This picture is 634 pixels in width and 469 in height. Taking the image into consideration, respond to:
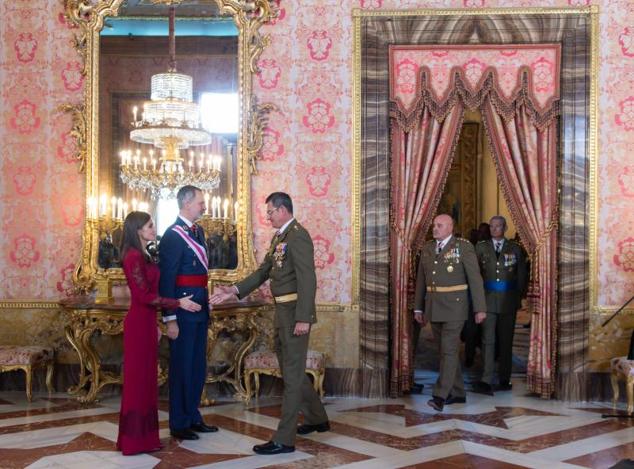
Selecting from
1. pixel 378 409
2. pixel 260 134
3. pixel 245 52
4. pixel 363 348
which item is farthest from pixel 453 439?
pixel 245 52

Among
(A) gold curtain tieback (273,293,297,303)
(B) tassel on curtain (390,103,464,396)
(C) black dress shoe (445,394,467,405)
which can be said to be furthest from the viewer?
(B) tassel on curtain (390,103,464,396)

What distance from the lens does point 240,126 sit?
7004 millimetres

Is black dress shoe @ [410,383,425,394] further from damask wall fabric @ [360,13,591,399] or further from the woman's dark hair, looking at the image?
the woman's dark hair

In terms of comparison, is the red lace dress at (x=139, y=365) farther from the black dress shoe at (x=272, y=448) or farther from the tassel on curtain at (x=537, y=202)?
the tassel on curtain at (x=537, y=202)

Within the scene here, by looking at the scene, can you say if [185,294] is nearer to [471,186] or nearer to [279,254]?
[279,254]

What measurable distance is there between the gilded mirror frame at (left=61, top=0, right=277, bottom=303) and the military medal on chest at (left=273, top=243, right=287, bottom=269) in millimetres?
1721

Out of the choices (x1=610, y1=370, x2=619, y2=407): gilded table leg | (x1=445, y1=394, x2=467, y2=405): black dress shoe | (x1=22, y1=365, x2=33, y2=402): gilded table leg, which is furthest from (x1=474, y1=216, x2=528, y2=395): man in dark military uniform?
(x1=22, y1=365, x2=33, y2=402): gilded table leg

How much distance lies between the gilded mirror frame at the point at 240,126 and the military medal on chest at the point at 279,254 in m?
1.72

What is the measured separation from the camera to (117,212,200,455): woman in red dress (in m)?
4.96

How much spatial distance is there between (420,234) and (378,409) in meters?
1.50

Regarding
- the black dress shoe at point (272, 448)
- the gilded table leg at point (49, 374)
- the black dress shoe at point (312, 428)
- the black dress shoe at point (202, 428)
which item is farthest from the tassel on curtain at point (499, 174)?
the gilded table leg at point (49, 374)

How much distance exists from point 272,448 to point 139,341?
1030 millimetres

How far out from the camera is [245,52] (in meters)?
6.99

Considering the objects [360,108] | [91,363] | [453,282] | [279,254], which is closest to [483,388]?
[453,282]
